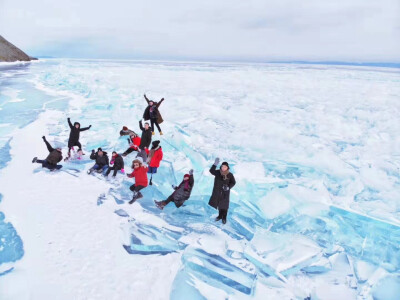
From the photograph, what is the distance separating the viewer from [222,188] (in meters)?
4.39

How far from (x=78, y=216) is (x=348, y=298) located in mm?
4099

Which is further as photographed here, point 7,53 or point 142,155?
point 7,53


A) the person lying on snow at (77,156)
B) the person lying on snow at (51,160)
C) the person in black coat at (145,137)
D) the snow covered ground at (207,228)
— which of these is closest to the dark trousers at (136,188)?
the snow covered ground at (207,228)

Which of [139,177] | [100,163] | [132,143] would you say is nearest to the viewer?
[139,177]

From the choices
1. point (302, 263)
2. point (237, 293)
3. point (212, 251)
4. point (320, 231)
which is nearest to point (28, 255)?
point (212, 251)

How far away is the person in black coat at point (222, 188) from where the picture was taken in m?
4.31

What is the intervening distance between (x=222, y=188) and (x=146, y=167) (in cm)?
161

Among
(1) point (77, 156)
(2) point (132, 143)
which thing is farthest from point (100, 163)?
(2) point (132, 143)

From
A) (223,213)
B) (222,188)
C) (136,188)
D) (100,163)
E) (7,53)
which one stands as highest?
(7,53)

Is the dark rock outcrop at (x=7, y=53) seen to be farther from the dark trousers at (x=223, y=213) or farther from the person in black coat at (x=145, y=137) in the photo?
the dark trousers at (x=223, y=213)

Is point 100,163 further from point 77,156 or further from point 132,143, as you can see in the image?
point 132,143

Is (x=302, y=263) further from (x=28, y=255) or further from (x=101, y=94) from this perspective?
(x=101, y=94)

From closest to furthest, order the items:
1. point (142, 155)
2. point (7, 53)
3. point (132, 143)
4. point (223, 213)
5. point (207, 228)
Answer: point (207, 228)
point (223, 213)
point (142, 155)
point (132, 143)
point (7, 53)

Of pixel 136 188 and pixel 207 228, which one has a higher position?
pixel 136 188
